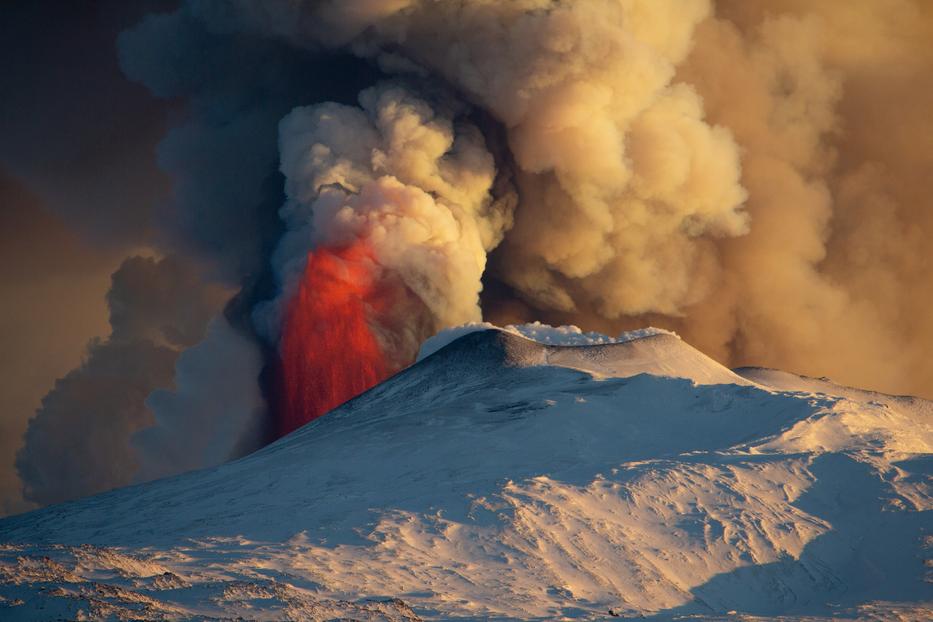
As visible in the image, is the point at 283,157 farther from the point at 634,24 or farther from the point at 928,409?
the point at 928,409

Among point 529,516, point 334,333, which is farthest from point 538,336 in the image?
point 529,516

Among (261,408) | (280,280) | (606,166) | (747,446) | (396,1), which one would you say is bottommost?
(747,446)

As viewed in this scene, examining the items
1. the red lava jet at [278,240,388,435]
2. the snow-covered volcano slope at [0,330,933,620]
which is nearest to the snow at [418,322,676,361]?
the red lava jet at [278,240,388,435]

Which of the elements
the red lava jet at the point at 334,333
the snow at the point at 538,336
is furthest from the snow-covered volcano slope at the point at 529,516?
the red lava jet at the point at 334,333

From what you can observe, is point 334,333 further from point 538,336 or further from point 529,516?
point 529,516

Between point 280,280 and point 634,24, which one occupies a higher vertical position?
point 634,24

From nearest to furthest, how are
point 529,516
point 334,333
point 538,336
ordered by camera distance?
point 529,516, point 538,336, point 334,333

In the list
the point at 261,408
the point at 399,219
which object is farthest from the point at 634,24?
the point at 261,408
